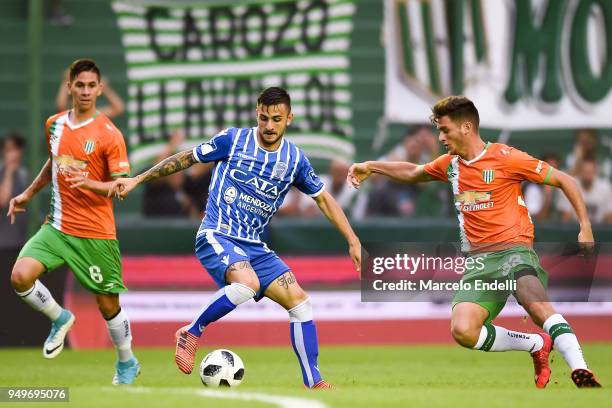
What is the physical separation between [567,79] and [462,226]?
233 inches

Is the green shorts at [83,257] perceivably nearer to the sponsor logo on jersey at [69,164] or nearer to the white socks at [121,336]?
the white socks at [121,336]

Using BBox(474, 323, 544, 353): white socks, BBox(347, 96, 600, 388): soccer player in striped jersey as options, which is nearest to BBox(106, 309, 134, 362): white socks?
BBox(347, 96, 600, 388): soccer player in striped jersey

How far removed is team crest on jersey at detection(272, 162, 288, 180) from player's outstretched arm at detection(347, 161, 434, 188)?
49 centimetres

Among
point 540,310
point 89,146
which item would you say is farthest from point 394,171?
point 89,146

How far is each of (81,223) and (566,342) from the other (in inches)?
143

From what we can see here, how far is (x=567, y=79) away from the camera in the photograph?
1428cm

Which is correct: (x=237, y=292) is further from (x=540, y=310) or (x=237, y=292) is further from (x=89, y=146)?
(x=540, y=310)

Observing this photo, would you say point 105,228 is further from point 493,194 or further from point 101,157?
point 493,194

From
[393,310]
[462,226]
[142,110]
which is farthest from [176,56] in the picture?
[462,226]

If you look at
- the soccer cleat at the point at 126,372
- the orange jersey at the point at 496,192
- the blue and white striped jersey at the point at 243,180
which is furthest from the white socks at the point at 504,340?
the soccer cleat at the point at 126,372

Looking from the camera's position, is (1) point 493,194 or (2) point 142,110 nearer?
(1) point 493,194

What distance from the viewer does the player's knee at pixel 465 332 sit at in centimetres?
848

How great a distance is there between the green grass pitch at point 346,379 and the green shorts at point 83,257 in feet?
2.42

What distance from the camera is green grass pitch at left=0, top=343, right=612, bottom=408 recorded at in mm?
6855
